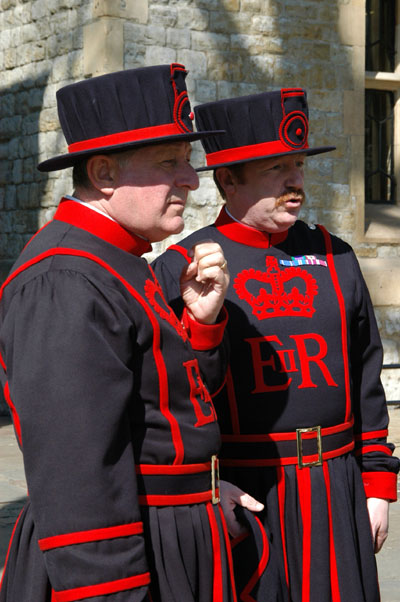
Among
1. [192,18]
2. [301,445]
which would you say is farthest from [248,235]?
[192,18]

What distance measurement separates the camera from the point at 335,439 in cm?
299

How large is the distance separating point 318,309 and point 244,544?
735 millimetres

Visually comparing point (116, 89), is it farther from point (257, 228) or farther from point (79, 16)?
point (79, 16)

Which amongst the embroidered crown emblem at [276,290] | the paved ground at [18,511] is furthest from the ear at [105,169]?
the paved ground at [18,511]

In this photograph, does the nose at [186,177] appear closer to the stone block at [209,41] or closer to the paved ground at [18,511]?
the paved ground at [18,511]

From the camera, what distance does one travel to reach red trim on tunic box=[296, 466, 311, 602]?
Answer: 2875 mm

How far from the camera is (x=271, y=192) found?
3088 mm

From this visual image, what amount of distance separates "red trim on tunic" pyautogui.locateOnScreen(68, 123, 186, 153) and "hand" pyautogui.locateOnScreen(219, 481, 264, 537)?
32.5 inches

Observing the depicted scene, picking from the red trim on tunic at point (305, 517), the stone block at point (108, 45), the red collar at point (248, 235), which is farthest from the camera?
the stone block at point (108, 45)

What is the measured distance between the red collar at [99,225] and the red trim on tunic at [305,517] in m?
0.96

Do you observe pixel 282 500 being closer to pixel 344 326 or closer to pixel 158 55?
pixel 344 326

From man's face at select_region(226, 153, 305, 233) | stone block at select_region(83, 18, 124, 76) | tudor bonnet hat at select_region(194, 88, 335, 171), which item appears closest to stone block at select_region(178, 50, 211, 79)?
stone block at select_region(83, 18, 124, 76)

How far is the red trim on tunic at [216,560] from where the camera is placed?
2242 millimetres

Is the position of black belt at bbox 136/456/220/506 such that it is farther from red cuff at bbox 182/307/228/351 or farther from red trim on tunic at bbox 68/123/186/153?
red trim on tunic at bbox 68/123/186/153
